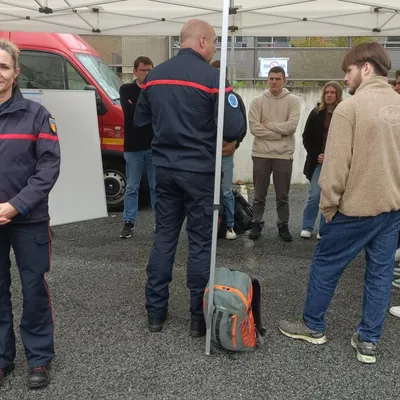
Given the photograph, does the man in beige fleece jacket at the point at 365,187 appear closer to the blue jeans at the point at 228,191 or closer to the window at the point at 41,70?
the blue jeans at the point at 228,191

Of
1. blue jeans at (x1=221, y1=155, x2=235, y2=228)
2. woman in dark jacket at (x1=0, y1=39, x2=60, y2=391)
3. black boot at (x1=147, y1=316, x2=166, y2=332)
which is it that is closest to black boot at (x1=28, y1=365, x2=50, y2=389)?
woman in dark jacket at (x1=0, y1=39, x2=60, y2=391)

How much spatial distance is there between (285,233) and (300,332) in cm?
216

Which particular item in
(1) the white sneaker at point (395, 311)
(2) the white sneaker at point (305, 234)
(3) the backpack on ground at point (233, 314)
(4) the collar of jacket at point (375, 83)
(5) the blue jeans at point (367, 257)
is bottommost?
(2) the white sneaker at point (305, 234)

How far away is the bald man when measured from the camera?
2.66 m

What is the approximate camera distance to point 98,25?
16.8 feet

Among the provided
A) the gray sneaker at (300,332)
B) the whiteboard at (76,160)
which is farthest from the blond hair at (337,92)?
the gray sneaker at (300,332)

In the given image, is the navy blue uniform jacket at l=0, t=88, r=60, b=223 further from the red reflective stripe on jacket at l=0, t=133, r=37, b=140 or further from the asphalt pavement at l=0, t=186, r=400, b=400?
the asphalt pavement at l=0, t=186, r=400, b=400

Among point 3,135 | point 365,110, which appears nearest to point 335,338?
point 365,110

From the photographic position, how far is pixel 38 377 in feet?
7.68

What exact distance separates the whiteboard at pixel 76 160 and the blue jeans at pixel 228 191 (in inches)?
53.3

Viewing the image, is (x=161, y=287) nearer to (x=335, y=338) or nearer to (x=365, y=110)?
(x=335, y=338)

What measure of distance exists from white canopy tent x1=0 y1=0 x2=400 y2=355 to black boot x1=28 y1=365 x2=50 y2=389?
11.5ft

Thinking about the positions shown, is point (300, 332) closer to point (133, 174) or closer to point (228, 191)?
point (228, 191)

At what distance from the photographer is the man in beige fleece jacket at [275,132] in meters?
4.64
